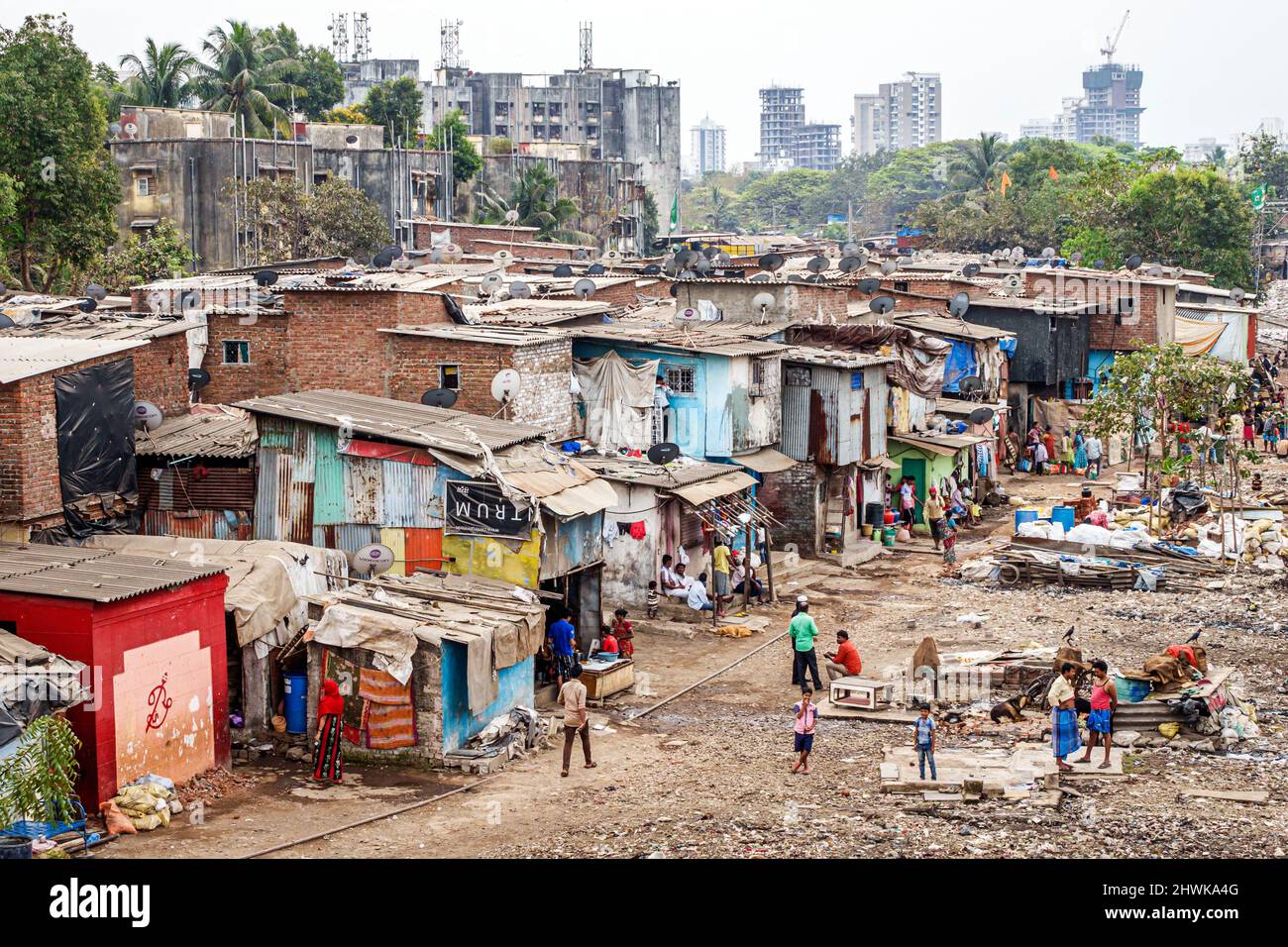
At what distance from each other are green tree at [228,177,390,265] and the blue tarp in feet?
73.3

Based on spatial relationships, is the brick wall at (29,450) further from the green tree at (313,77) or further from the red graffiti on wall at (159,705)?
the green tree at (313,77)

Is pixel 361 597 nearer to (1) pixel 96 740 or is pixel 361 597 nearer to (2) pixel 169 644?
(2) pixel 169 644

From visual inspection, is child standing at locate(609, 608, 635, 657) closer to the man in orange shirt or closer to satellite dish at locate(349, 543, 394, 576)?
the man in orange shirt

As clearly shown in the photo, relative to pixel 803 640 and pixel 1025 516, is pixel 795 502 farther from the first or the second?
pixel 803 640

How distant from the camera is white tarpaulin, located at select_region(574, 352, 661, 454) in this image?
2592cm

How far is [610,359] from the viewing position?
2589 centimetres

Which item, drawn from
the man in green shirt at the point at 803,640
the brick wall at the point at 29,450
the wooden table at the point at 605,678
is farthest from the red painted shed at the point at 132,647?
the man in green shirt at the point at 803,640

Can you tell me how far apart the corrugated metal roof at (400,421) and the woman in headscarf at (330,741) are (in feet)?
13.8

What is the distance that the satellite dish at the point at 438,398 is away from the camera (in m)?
22.6

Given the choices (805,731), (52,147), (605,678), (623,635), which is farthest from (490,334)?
(52,147)

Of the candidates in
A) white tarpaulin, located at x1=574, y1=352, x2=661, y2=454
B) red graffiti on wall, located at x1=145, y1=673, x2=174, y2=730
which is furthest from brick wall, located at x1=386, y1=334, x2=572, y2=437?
red graffiti on wall, located at x1=145, y1=673, x2=174, y2=730

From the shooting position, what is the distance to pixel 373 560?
1875 centimetres

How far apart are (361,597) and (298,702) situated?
122cm
